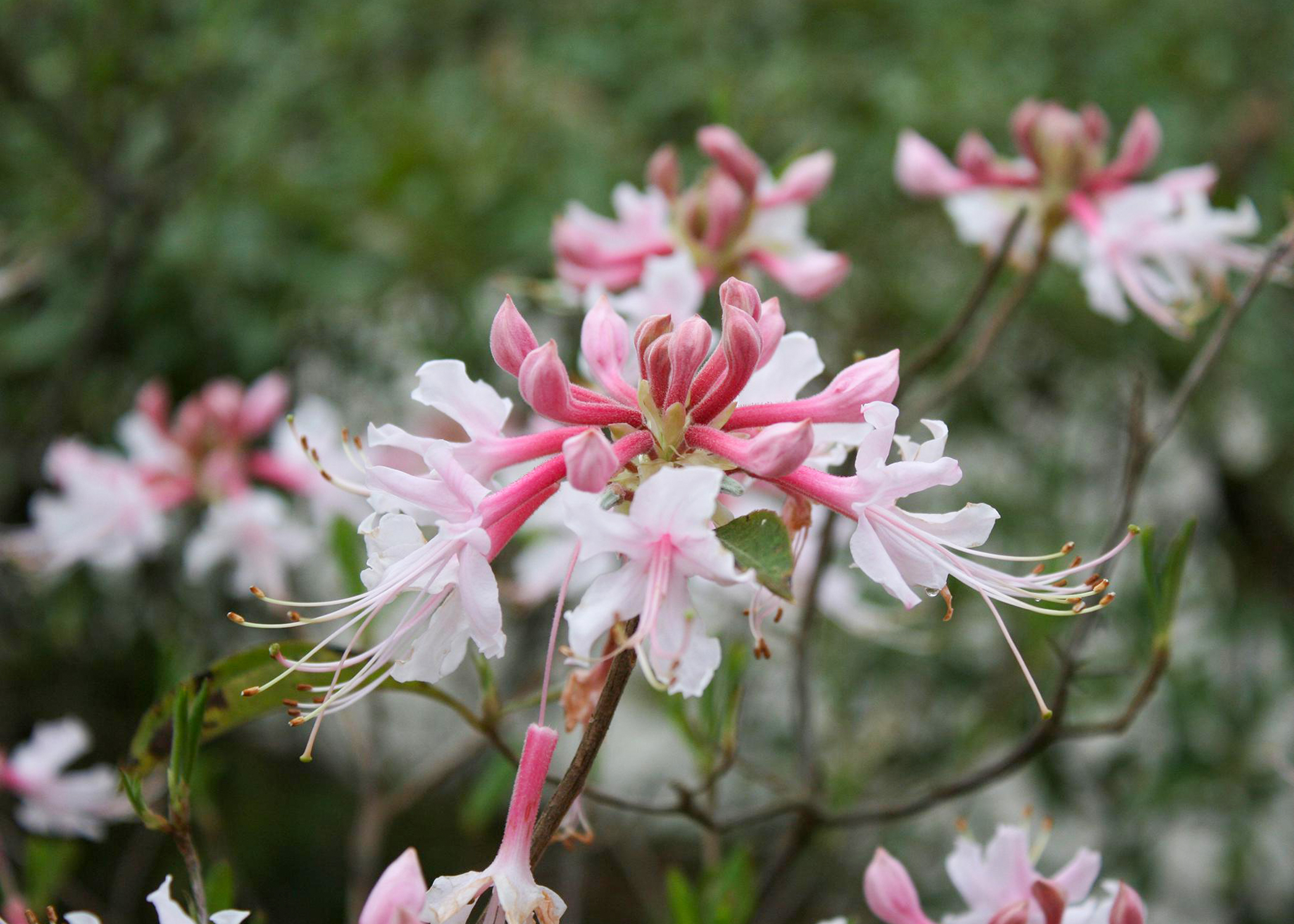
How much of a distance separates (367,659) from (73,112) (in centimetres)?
168

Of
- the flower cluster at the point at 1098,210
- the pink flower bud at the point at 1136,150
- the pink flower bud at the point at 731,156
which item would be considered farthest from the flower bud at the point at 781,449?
the pink flower bud at the point at 1136,150

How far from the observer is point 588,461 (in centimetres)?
50

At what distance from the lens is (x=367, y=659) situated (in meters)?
0.61

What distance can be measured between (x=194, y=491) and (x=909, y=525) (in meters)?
1.23

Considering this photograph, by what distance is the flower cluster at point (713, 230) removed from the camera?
3.44ft

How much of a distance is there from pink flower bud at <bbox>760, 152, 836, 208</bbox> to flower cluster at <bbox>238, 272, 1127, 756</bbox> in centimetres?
49

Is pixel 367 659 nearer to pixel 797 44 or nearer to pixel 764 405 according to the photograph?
pixel 764 405

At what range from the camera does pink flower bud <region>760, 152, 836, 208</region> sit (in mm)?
1073

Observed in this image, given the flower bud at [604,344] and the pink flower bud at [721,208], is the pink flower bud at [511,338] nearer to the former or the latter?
the flower bud at [604,344]

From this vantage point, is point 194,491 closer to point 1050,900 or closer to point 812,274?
point 812,274

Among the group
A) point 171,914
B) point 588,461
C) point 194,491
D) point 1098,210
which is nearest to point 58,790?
point 194,491

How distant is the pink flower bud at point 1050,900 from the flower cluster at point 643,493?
6.4 inches

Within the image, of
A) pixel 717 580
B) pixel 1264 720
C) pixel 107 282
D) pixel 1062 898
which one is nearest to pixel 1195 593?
pixel 1264 720

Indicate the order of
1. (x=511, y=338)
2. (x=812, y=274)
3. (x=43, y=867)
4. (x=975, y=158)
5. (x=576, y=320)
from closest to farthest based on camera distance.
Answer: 1. (x=511, y=338)
2. (x=43, y=867)
3. (x=812, y=274)
4. (x=975, y=158)
5. (x=576, y=320)
